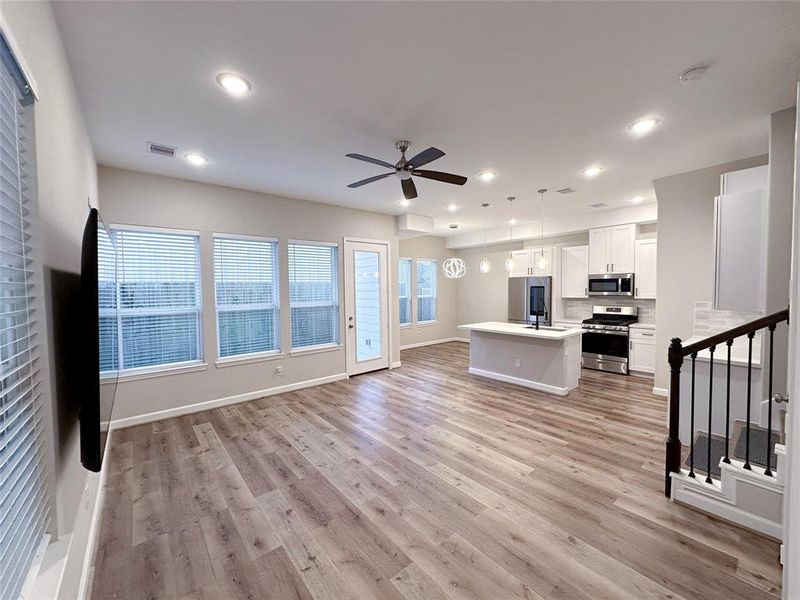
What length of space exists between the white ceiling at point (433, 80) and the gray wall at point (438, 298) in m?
4.84

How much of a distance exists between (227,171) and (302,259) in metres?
1.61

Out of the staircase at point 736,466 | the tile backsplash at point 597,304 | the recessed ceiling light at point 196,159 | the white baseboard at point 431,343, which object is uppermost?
the recessed ceiling light at point 196,159

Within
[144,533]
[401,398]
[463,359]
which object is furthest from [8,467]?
[463,359]

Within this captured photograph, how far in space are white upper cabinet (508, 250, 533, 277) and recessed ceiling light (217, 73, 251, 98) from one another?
5.96 meters

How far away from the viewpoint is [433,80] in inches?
86.4

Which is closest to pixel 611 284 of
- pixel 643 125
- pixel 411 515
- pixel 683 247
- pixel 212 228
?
pixel 683 247

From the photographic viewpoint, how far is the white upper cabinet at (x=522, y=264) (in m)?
7.17

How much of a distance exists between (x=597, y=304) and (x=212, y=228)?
21.6 feet

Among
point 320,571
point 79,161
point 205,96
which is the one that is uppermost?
point 205,96

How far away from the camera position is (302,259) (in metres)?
5.06

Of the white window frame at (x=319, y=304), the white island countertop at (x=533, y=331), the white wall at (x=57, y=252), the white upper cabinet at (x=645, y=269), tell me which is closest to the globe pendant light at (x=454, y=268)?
the white island countertop at (x=533, y=331)

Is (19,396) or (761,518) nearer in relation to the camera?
(19,396)

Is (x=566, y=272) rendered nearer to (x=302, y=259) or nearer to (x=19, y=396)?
(x=302, y=259)

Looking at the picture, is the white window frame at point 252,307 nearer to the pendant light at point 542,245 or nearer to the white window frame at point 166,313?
the white window frame at point 166,313
